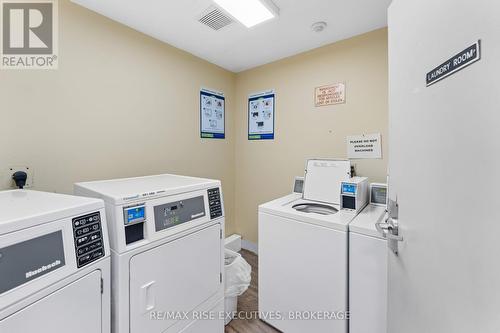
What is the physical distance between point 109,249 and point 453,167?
3.99 feet

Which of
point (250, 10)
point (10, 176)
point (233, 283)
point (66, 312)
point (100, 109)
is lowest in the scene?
point (233, 283)

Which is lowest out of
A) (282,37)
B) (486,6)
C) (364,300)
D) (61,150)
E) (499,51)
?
(364,300)

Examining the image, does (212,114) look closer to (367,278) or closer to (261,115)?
(261,115)

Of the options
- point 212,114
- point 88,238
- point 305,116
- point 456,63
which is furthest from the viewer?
point 212,114

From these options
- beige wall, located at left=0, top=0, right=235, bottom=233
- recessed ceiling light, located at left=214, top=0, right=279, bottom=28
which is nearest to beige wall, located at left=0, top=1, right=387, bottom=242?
beige wall, located at left=0, top=0, right=235, bottom=233

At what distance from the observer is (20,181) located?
49.8 inches

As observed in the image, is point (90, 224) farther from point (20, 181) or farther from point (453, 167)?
point (453, 167)

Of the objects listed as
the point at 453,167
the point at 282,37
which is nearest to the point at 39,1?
the point at 282,37

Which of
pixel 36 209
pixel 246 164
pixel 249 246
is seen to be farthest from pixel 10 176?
pixel 249 246

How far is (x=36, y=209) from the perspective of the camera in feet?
2.48

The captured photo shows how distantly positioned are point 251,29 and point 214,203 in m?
1.47

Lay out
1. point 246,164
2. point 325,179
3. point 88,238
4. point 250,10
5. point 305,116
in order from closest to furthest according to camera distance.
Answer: point 88,238 → point 250,10 → point 325,179 → point 305,116 → point 246,164

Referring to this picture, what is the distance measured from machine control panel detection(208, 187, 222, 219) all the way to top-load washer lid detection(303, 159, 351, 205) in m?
0.89

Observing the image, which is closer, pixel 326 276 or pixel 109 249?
pixel 109 249
